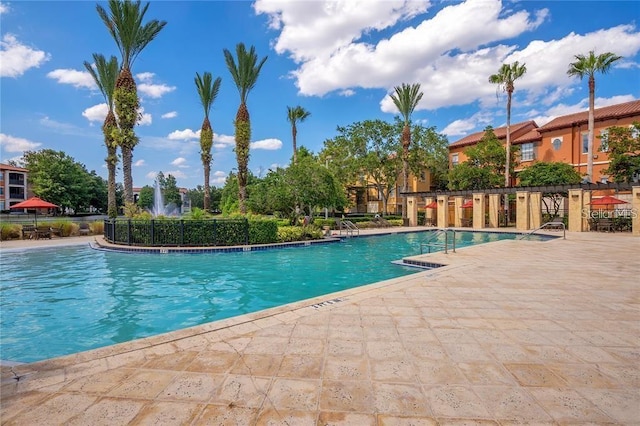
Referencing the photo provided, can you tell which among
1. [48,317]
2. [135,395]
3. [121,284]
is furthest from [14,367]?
[121,284]

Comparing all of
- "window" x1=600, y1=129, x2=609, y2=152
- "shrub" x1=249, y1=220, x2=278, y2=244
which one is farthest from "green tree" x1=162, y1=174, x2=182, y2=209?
"window" x1=600, y1=129, x2=609, y2=152

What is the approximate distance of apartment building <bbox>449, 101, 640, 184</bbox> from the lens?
92.6 ft

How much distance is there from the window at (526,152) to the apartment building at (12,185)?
71.5 meters

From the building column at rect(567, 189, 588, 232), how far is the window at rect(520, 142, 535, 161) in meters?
13.8

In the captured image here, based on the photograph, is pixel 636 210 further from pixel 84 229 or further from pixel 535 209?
pixel 84 229

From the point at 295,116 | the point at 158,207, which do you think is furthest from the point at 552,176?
the point at 158,207

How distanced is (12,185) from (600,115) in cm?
7925

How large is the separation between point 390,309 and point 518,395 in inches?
97.9

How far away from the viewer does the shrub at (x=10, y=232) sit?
17578 millimetres

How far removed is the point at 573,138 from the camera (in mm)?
31250

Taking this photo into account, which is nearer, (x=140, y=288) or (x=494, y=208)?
(x=140, y=288)

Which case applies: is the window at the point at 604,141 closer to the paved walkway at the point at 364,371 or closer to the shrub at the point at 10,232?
the paved walkway at the point at 364,371

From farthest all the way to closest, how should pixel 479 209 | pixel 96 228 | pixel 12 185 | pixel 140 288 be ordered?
pixel 12 185 → pixel 479 209 → pixel 96 228 → pixel 140 288

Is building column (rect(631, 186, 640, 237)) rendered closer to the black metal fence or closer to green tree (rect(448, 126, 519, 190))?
green tree (rect(448, 126, 519, 190))
